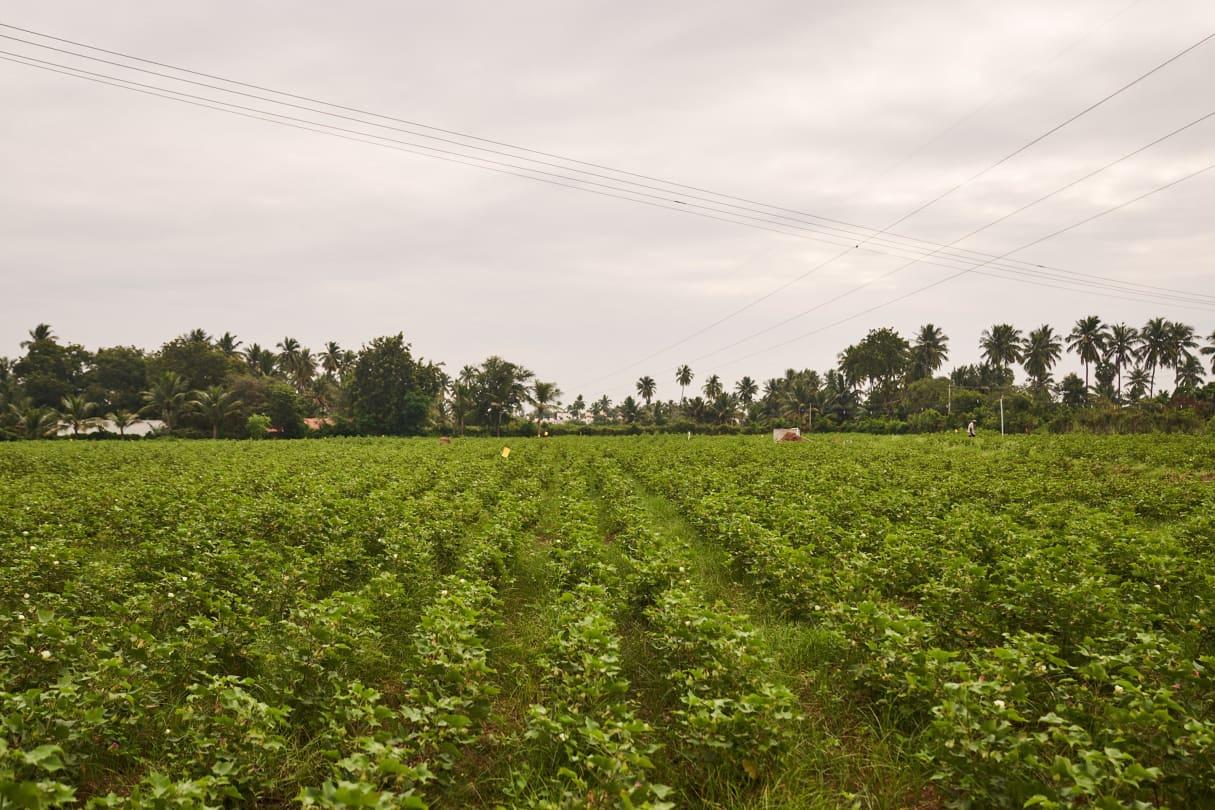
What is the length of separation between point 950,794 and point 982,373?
4700 inches

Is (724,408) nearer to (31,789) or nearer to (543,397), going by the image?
(543,397)

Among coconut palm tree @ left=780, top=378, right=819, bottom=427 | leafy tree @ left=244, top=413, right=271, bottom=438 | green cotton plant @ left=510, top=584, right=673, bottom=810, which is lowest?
green cotton plant @ left=510, top=584, right=673, bottom=810

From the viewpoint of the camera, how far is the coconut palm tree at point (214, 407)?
5909 cm

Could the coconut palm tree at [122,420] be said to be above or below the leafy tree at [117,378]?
below

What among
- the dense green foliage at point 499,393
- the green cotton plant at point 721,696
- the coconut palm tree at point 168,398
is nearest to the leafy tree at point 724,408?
the dense green foliage at point 499,393

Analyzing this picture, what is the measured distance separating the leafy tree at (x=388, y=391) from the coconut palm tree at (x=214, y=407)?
12.4m

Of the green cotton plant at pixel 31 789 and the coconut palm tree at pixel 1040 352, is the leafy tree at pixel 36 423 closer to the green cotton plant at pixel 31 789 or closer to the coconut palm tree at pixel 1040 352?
the green cotton plant at pixel 31 789

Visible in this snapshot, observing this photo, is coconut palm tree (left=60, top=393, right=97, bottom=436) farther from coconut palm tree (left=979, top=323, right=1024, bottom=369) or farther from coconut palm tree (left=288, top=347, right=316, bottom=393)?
coconut palm tree (left=979, top=323, right=1024, bottom=369)

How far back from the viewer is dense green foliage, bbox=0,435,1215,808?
379 centimetres

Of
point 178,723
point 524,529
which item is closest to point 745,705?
point 178,723

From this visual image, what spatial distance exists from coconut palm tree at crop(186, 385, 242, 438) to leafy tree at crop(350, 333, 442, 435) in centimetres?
1236

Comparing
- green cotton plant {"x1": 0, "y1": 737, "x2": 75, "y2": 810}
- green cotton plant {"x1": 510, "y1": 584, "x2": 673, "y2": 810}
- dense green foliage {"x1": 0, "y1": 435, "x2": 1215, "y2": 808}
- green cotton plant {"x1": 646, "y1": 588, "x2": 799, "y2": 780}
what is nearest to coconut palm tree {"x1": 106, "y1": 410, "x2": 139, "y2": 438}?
dense green foliage {"x1": 0, "y1": 435, "x2": 1215, "y2": 808}

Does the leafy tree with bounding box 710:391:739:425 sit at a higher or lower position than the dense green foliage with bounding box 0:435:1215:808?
higher

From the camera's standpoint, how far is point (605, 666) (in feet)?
15.5
